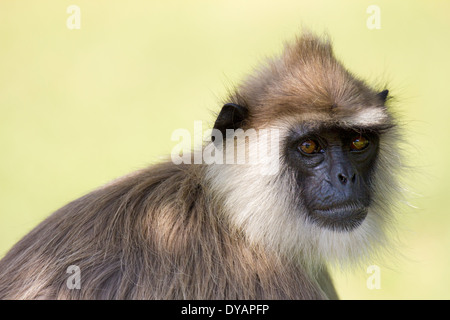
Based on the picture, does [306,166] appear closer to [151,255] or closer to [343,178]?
[343,178]

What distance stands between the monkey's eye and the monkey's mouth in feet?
1.11

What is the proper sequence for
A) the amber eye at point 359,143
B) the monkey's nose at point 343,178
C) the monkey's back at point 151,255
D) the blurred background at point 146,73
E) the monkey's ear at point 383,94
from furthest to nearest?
the blurred background at point 146,73
the monkey's ear at point 383,94
the amber eye at point 359,143
the monkey's nose at point 343,178
the monkey's back at point 151,255

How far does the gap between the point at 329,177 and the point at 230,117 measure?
2.12 feet

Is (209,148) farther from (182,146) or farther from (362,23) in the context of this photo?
(362,23)

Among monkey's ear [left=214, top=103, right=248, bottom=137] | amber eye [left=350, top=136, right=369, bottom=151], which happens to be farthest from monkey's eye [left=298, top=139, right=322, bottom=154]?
monkey's ear [left=214, top=103, right=248, bottom=137]

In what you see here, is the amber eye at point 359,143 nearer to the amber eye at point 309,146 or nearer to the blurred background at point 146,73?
the amber eye at point 309,146

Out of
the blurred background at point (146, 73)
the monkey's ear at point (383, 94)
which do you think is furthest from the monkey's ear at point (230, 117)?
the blurred background at point (146, 73)

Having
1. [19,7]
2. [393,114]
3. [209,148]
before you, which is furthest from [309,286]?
[19,7]

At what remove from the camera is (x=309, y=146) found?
149 inches

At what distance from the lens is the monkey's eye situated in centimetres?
377

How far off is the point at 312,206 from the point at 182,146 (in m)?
1.14

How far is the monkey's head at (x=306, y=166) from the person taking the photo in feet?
12.1

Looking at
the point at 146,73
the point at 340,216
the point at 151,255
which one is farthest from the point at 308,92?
the point at 146,73

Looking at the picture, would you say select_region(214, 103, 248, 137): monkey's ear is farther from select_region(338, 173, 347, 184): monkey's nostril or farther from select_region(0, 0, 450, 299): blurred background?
select_region(0, 0, 450, 299): blurred background
